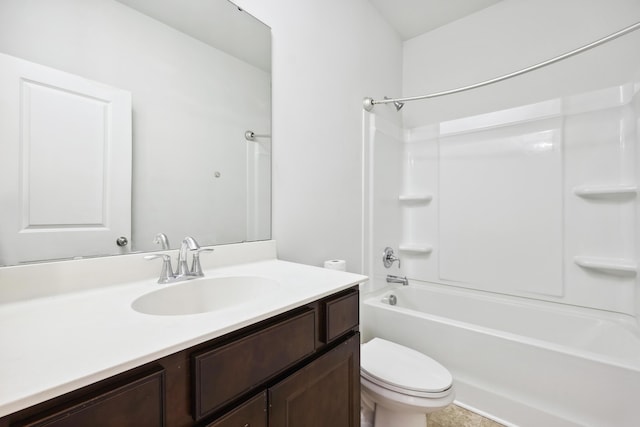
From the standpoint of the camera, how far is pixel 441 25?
225cm

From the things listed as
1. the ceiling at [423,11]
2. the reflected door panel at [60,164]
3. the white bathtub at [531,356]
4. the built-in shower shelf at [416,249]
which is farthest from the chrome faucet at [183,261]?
the ceiling at [423,11]

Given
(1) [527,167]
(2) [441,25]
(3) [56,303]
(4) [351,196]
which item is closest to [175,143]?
(3) [56,303]

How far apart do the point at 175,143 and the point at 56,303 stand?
609mm

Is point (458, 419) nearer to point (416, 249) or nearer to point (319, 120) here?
point (416, 249)

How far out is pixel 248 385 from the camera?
63cm

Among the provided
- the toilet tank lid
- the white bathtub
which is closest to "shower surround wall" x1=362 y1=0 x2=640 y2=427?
the white bathtub

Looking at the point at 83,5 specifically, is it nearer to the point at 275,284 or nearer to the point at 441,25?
the point at 275,284

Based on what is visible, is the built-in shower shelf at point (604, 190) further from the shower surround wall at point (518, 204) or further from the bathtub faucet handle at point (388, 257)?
the bathtub faucet handle at point (388, 257)

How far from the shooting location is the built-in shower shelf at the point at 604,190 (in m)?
1.58

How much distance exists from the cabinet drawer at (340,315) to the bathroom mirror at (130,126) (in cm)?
55

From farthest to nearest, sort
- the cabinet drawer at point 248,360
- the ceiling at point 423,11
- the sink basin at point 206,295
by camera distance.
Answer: the ceiling at point 423,11 < the sink basin at point 206,295 < the cabinet drawer at point 248,360

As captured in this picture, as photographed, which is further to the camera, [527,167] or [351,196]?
[527,167]

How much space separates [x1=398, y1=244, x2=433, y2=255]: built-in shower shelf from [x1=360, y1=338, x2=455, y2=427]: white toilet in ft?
3.41

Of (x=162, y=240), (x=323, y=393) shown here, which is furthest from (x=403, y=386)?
(x=162, y=240)
